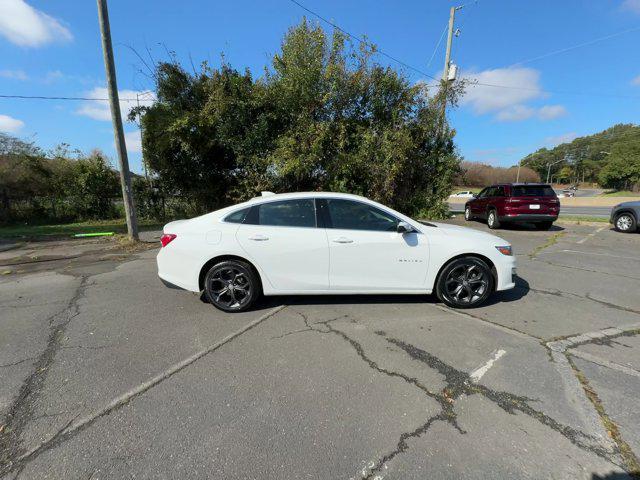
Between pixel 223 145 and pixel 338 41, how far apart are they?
5.77 meters

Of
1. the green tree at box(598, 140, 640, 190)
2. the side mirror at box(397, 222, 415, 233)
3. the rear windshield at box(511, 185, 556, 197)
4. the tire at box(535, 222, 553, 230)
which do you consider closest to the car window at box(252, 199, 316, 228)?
the side mirror at box(397, 222, 415, 233)

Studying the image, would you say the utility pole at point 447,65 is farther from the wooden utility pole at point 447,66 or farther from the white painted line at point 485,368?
the white painted line at point 485,368

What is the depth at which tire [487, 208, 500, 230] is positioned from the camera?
39.2ft

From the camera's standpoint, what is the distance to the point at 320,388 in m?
2.63

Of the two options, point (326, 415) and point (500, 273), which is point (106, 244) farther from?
point (500, 273)

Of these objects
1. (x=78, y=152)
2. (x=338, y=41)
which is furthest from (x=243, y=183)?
(x=78, y=152)

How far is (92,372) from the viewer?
2.85m

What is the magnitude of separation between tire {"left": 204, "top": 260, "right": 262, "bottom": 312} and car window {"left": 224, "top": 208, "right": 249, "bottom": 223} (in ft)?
1.76

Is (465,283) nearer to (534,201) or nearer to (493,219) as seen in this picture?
(534,201)

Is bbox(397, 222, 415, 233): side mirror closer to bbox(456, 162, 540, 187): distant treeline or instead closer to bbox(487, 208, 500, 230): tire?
bbox(487, 208, 500, 230): tire

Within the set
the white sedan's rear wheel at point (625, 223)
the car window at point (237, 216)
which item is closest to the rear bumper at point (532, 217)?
the white sedan's rear wheel at point (625, 223)

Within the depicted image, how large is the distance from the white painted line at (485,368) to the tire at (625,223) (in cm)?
1165

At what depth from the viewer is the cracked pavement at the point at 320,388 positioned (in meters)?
1.96

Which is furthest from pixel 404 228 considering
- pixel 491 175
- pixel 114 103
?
pixel 491 175
